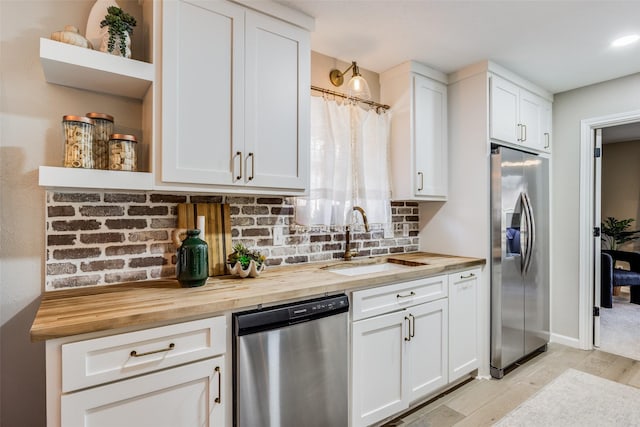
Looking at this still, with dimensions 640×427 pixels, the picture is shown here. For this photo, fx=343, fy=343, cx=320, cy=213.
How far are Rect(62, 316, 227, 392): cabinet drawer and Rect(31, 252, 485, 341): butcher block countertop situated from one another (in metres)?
0.04

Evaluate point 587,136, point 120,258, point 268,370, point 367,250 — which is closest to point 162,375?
point 268,370

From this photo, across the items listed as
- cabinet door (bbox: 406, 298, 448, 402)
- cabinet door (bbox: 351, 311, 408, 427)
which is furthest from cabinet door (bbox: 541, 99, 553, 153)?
cabinet door (bbox: 351, 311, 408, 427)

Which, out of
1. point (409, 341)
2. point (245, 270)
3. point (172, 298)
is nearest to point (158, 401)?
point (172, 298)

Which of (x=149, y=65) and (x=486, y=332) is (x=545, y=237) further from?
(x=149, y=65)

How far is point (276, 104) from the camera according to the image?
1926 mm

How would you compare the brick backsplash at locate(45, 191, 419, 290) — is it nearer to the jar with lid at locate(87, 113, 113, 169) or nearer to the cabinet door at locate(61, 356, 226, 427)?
the jar with lid at locate(87, 113, 113, 169)

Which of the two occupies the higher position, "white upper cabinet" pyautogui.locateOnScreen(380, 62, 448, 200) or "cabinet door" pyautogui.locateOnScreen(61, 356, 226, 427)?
"white upper cabinet" pyautogui.locateOnScreen(380, 62, 448, 200)

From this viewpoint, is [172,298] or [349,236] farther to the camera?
[349,236]

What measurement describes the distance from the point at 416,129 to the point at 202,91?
1.71 m

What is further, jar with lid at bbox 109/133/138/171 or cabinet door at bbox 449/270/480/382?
cabinet door at bbox 449/270/480/382

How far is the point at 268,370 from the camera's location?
4.99 feet

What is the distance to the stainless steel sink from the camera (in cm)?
239

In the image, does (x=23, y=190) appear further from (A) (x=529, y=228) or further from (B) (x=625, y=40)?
(B) (x=625, y=40)

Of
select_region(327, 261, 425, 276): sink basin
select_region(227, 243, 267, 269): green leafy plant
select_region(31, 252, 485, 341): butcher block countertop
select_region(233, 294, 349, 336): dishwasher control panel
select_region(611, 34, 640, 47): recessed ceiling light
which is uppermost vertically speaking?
select_region(611, 34, 640, 47): recessed ceiling light
